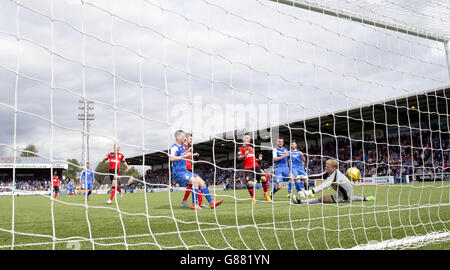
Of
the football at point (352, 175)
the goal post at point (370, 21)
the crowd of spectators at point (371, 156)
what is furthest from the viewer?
the crowd of spectators at point (371, 156)

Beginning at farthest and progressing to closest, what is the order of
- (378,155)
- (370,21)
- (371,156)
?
1. (371,156)
2. (378,155)
3. (370,21)

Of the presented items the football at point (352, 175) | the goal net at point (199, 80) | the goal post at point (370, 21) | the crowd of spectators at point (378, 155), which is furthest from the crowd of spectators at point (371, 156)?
the goal net at point (199, 80)

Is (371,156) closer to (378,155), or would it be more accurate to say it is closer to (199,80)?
(378,155)

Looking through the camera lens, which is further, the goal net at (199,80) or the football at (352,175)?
the football at (352,175)

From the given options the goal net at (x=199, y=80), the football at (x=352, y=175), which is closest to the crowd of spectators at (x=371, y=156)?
the football at (x=352, y=175)

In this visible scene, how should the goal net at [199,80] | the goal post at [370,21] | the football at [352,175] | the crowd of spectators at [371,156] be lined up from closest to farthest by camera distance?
the goal net at [199,80]
the goal post at [370,21]
the football at [352,175]
the crowd of spectators at [371,156]

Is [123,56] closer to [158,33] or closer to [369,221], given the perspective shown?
[158,33]

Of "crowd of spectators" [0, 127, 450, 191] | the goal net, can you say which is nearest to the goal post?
the goal net

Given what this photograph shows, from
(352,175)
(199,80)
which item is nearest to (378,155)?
(352,175)

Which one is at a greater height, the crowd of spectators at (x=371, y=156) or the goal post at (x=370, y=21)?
the goal post at (x=370, y=21)

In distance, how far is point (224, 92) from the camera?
148 inches

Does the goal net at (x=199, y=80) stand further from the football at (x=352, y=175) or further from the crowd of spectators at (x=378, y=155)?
the crowd of spectators at (x=378, y=155)

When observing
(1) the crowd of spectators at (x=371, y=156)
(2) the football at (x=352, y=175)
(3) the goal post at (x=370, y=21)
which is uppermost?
(3) the goal post at (x=370, y=21)
